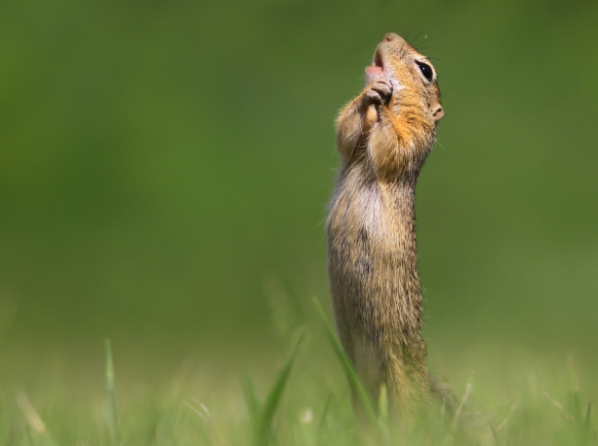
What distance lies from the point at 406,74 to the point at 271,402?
2.18 meters

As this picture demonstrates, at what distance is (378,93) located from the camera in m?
3.37

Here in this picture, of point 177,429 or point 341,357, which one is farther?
point 177,429

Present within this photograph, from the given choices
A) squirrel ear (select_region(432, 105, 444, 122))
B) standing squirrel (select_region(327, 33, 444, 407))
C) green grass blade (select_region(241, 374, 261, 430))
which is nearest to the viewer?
green grass blade (select_region(241, 374, 261, 430))

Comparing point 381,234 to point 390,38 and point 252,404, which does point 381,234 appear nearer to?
point 252,404

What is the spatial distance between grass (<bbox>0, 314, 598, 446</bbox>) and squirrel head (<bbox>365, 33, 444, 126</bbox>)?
4.31 ft

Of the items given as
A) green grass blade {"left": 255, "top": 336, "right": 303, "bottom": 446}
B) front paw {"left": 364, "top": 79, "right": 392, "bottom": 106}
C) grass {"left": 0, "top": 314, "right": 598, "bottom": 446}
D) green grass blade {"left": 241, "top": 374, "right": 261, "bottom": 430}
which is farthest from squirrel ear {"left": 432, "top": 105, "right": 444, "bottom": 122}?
green grass blade {"left": 255, "top": 336, "right": 303, "bottom": 446}

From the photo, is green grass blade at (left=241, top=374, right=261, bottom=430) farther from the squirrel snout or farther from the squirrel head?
the squirrel snout

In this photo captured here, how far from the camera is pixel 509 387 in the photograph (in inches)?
126

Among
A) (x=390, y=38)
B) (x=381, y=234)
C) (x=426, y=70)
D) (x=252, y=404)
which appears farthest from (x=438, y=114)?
(x=252, y=404)

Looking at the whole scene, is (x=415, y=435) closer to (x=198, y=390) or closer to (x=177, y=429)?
(x=177, y=429)

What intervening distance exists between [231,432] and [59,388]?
1070mm

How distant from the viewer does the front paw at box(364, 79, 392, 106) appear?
3342mm

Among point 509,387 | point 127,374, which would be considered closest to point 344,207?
point 509,387

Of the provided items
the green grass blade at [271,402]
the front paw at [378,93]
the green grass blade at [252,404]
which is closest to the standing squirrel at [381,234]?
the front paw at [378,93]
